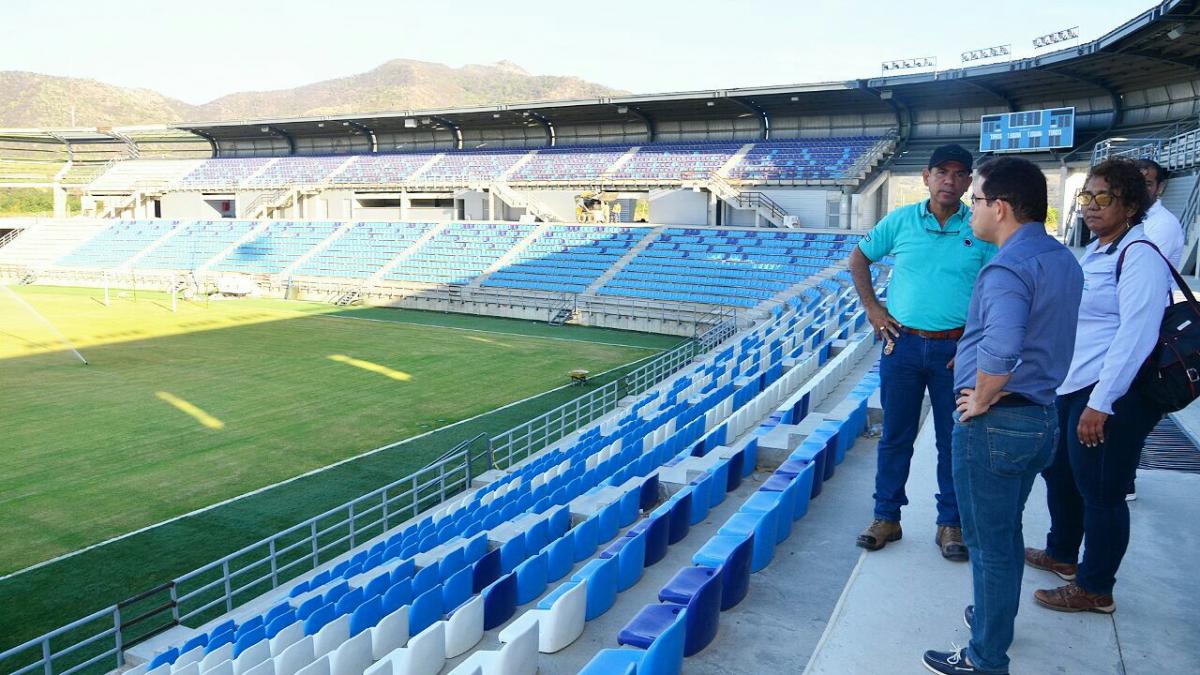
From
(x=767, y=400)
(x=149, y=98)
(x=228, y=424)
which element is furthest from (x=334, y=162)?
(x=149, y=98)

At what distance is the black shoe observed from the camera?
3.02 m

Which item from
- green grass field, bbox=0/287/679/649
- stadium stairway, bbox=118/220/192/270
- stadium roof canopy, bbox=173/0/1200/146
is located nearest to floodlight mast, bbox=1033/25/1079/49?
stadium roof canopy, bbox=173/0/1200/146

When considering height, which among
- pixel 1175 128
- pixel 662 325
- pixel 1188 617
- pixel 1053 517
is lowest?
pixel 662 325

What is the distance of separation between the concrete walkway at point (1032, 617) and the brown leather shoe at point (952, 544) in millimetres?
42

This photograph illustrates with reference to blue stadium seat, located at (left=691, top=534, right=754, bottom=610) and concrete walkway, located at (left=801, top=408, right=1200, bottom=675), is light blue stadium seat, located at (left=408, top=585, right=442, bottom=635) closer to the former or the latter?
blue stadium seat, located at (left=691, top=534, right=754, bottom=610)

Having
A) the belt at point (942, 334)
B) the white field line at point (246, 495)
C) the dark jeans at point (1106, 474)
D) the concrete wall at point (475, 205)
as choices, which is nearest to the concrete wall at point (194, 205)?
the concrete wall at point (475, 205)

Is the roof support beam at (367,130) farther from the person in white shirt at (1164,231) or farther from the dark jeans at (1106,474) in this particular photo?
the dark jeans at (1106,474)

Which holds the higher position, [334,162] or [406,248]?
[334,162]

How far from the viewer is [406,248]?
124ft

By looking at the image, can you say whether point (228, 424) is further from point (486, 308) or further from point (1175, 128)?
point (1175, 128)

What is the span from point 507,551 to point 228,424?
1049 centimetres

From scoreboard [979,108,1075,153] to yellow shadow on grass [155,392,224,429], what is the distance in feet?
88.0

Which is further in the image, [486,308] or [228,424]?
[486,308]

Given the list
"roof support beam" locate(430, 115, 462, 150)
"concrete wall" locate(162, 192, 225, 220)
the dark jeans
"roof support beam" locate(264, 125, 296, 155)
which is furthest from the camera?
"roof support beam" locate(264, 125, 296, 155)
